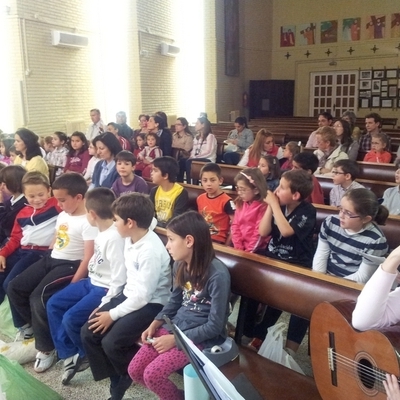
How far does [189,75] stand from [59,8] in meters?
4.83

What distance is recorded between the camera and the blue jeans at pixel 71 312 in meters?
2.53

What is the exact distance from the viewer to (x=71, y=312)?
2.53 meters

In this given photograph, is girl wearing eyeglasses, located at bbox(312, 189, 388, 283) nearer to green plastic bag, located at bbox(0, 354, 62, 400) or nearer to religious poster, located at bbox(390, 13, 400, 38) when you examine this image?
green plastic bag, located at bbox(0, 354, 62, 400)

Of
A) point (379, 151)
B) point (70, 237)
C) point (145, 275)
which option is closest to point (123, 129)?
point (379, 151)

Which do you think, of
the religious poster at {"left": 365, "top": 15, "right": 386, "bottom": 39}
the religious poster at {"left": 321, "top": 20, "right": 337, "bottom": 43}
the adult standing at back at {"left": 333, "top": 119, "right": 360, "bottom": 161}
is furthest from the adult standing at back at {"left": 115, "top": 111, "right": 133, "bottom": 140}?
the religious poster at {"left": 365, "top": 15, "right": 386, "bottom": 39}

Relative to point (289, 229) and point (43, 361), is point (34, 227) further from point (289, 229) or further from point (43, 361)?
point (289, 229)

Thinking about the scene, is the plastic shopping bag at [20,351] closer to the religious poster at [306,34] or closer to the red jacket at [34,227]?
the red jacket at [34,227]

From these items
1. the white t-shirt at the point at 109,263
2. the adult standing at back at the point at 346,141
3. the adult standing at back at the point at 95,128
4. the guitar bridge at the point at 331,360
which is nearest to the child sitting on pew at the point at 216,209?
the white t-shirt at the point at 109,263

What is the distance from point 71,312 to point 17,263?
0.87 meters

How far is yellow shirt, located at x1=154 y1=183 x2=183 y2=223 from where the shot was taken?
12.2 ft

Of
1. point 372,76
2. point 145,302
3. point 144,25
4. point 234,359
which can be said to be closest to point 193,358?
point 234,359

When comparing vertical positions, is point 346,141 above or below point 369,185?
above

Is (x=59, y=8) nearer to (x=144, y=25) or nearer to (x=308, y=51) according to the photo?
(x=144, y=25)

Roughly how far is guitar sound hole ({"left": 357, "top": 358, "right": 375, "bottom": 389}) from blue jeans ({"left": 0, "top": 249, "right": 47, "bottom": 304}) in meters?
2.35
